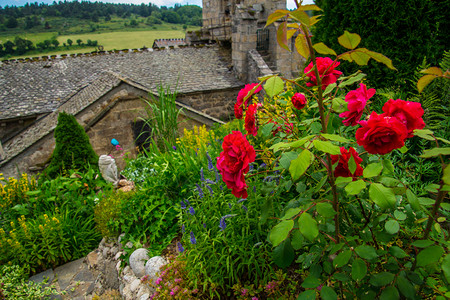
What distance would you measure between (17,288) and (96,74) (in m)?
11.8

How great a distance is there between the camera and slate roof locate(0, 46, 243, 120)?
1145 cm

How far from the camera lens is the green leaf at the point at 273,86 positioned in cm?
114

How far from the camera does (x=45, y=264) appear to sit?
383cm

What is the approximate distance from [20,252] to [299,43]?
431cm

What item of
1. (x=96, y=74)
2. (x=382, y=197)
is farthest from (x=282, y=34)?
(x=96, y=74)

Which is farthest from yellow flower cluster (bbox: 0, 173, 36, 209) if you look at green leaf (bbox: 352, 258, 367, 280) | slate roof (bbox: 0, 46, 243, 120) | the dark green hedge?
slate roof (bbox: 0, 46, 243, 120)

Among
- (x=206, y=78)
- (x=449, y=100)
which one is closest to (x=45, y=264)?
(x=449, y=100)

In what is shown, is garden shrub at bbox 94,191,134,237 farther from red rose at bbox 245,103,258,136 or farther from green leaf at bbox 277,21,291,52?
green leaf at bbox 277,21,291,52

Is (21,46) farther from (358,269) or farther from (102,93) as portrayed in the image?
(358,269)

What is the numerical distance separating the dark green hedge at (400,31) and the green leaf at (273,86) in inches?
137

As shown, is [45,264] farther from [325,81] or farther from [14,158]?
[14,158]

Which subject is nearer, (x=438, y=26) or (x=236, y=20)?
(x=438, y=26)

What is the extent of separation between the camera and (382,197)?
1.06m

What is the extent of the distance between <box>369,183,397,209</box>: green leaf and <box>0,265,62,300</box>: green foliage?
357cm
